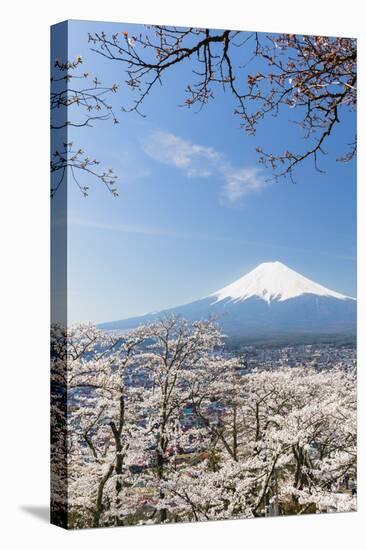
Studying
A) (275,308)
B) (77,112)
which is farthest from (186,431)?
(77,112)

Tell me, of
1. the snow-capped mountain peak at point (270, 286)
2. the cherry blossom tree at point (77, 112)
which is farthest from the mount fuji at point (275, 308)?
the cherry blossom tree at point (77, 112)

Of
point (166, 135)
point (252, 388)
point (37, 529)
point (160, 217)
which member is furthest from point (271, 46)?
point (37, 529)

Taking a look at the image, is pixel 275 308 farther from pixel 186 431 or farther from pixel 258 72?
pixel 258 72

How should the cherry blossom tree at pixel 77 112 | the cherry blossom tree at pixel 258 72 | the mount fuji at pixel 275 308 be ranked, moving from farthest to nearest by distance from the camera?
the mount fuji at pixel 275 308, the cherry blossom tree at pixel 258 72, the cherry blossom tree at pixel 77 112

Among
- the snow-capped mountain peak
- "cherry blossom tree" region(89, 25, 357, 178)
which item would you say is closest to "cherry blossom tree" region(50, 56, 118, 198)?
"cherry blossom tree" region(89, 25, 357, 178)

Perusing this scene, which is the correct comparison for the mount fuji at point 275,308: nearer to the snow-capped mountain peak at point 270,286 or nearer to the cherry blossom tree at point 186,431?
the snow-capped mountain peak at point 270,286

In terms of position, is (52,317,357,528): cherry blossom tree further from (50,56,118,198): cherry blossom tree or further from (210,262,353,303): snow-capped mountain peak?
(50,56,118,198): cherry blossom tree

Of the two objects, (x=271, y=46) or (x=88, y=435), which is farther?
(x=271, y=46)

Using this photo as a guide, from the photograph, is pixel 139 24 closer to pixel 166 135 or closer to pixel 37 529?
pixel 166 135
